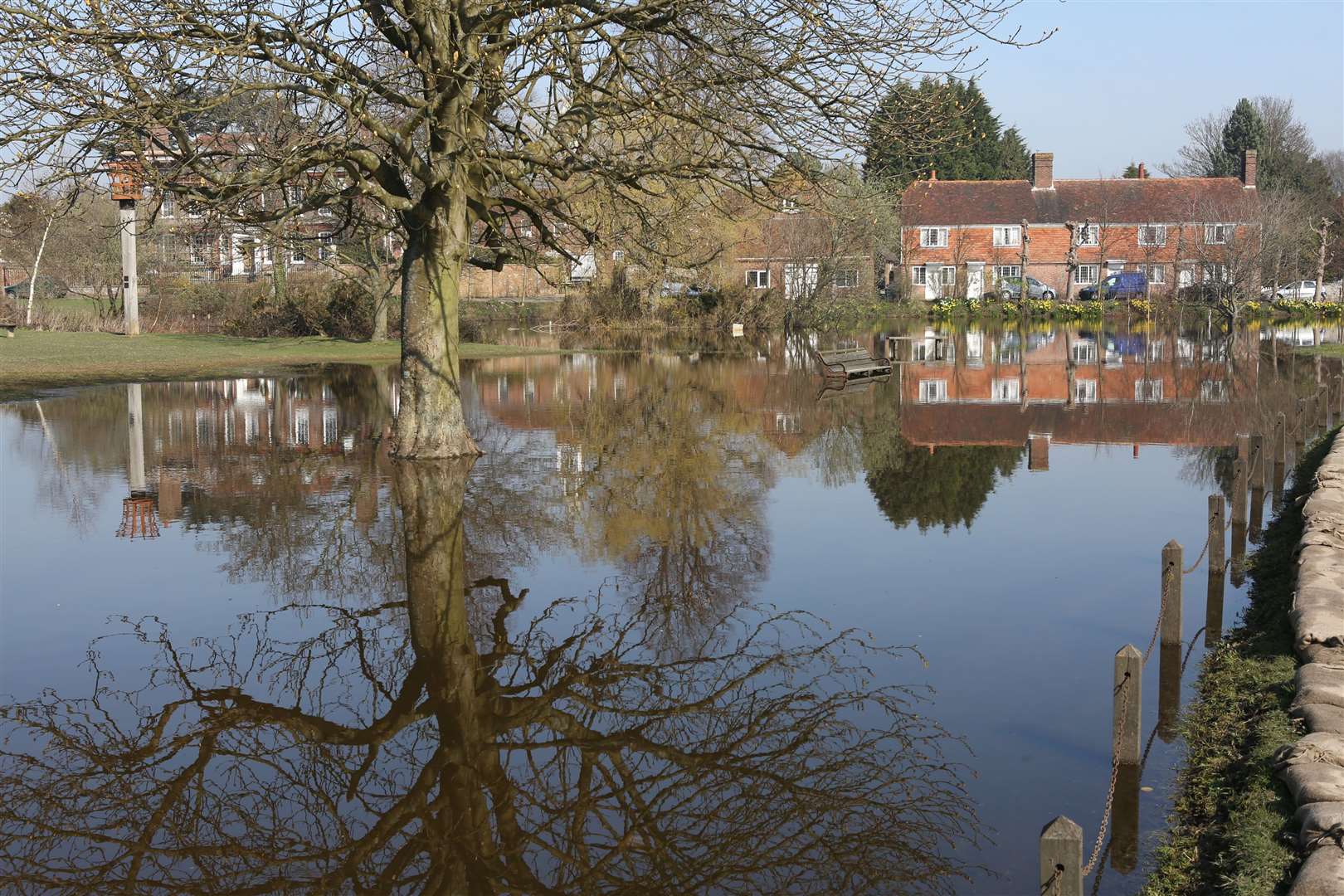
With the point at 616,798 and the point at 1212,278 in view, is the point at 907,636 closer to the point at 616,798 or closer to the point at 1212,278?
the point at 616,798

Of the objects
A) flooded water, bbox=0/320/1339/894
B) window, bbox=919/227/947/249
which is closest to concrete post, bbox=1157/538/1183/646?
flooded water, bbox=0/320/1339/894

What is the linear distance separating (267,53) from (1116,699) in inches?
494

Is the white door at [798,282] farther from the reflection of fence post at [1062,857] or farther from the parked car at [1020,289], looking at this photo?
the reflection of fence post at [1062,857]

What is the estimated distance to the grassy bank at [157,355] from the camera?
3081 cm

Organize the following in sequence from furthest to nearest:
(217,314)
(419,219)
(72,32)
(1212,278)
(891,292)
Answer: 1. (891,292)
2. (1212,278)
3. (217,314)
4. (419,219)
5. (72,32)

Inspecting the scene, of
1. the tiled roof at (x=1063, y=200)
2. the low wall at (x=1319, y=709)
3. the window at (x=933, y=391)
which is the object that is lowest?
the low wall at (x=1319, y=709)

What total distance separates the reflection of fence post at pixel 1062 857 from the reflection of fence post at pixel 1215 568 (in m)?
6.51

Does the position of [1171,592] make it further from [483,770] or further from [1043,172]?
[1043,172]

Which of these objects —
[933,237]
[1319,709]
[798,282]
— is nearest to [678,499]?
[1319,709]

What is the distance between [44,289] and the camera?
60.5 meters

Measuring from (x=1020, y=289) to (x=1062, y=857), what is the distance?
2918 inches

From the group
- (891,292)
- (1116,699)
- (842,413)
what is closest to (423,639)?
(1116,699)

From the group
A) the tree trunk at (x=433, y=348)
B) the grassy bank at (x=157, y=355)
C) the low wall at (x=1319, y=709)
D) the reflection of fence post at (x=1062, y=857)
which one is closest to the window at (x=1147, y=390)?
the low wall at (x=1319, y=709)

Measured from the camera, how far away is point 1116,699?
684 centimetres
